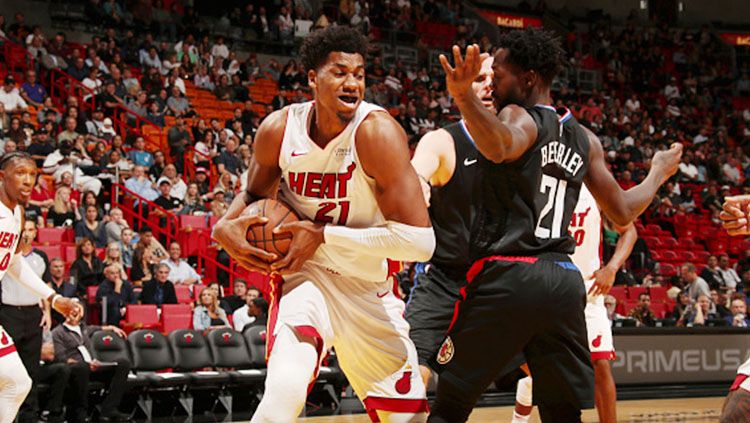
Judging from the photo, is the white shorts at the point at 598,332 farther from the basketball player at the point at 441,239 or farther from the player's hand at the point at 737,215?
the player's hand at the point at 737,215

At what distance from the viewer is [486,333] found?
3900 mm

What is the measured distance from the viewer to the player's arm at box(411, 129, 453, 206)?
4938 millimetres

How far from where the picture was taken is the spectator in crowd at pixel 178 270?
12.7 metres

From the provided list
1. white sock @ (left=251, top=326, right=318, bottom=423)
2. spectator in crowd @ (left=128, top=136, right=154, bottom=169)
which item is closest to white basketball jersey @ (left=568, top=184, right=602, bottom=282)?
white sock @ (left=251, top=326, right=318, bottom=423)

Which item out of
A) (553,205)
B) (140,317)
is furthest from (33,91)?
(553,205)

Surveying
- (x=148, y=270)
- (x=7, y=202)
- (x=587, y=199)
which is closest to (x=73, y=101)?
(x=148, y=270)

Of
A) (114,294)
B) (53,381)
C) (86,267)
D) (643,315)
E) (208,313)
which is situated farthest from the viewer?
(643,315)

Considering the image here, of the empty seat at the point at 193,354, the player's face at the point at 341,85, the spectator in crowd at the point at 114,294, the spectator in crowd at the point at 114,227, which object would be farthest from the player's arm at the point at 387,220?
the spectator in crowd at the point at 114,227

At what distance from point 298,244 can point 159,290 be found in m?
7.99

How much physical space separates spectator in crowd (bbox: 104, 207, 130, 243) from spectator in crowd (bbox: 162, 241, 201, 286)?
26.0 inches

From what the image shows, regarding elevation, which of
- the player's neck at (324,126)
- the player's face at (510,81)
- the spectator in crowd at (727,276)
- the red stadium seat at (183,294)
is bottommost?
the spectator in crowd at (727,276)

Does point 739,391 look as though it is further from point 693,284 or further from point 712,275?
point 712,275

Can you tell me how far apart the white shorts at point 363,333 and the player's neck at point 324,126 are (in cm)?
58

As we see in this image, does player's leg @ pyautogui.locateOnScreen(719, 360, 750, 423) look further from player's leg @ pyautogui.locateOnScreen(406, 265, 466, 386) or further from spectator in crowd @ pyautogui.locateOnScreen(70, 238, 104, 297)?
spectator in crowd @ pyautogui.locateOnScreen(70, 238, 104, 297)
